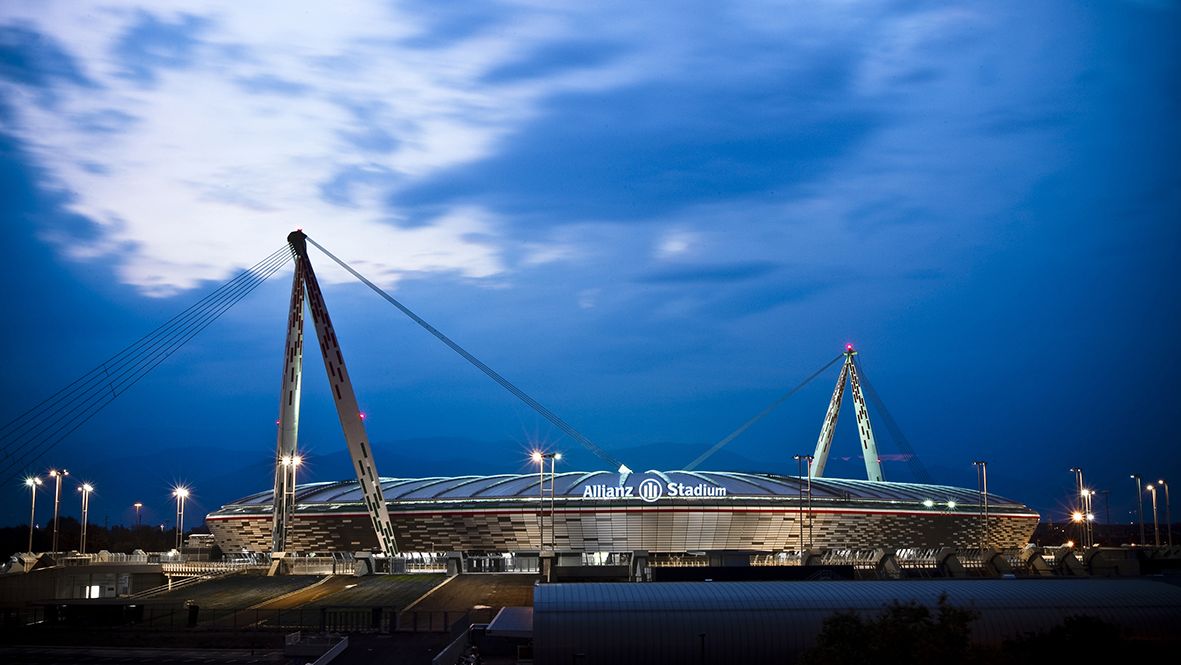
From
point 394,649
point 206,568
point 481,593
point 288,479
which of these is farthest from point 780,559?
point 206,568

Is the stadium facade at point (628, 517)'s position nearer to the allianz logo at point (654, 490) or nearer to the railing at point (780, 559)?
the allianz logo at point (654, 490)

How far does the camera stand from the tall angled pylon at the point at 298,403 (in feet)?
291

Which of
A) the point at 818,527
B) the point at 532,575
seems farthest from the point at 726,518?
the point at 532,575

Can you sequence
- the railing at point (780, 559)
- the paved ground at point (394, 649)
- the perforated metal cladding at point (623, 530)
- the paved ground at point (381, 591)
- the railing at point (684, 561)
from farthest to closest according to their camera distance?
the perforated metal cladding at point (623, 530) < the railing at point (780, 559) < the railing at point (684, 561) < the paved ground at point (381, 591) < the paved ground at point (394, 649)

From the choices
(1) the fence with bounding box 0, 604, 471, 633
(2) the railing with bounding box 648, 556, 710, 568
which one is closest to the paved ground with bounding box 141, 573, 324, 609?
(1) the fence with bounding box 0, 604, 471, 633

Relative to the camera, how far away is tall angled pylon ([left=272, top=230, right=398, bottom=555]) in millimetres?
88625

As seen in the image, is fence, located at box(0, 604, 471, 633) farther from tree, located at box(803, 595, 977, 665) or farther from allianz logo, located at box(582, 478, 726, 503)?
allianz logo, located at box(582, 478, 726, 503)

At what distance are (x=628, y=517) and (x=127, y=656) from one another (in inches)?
2336

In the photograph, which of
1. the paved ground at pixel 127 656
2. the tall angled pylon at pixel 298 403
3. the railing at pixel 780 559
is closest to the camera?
the paved ground at pixel 127 656

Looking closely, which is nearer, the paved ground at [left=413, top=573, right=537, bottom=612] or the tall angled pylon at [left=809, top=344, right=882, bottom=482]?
the paved ground at [left=413, top=573, right=537, bottom=612]

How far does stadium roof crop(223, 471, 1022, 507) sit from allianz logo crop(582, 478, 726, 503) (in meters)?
1.31

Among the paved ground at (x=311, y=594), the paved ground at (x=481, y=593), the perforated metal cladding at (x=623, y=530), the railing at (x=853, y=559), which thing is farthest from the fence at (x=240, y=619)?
the perforated metal cladding at (x=623, y=530)

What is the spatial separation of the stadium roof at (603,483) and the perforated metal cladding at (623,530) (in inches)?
78.4

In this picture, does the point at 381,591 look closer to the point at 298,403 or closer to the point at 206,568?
the point at 298,403
